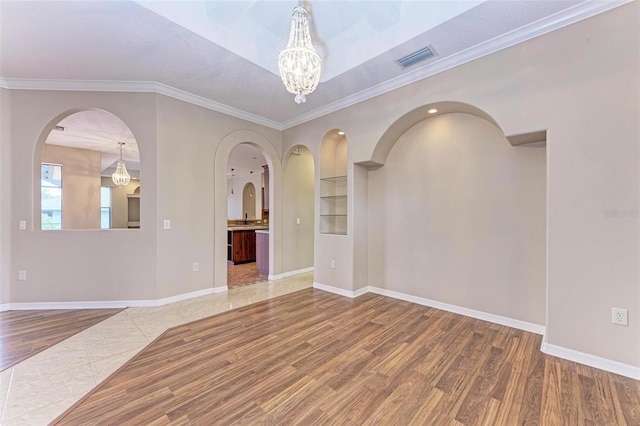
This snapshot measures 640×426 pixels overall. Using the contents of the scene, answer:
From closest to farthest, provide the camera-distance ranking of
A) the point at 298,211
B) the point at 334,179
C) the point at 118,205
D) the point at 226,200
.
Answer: the point at 226,200
the point at 334,179
the point at 298,211
the point at 118,205

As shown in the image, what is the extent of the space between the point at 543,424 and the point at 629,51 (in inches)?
111

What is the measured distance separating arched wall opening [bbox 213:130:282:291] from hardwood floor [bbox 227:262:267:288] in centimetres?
35

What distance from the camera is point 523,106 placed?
2.52 meters

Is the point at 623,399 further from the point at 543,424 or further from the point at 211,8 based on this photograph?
the point at 211,8

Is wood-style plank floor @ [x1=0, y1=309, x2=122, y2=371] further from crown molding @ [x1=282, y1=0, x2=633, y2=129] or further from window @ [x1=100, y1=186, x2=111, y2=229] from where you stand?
window @ [x1=100, y1=186, x2=111, y2=229]

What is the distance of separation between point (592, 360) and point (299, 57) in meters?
3.63

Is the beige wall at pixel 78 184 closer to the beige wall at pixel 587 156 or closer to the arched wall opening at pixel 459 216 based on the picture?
the arched wall opening at pixel 459 216

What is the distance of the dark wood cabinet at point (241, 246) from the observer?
653cm

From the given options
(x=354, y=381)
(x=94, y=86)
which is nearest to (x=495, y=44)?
(x=354, y=381)

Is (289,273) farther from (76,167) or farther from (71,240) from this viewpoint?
(76,167)

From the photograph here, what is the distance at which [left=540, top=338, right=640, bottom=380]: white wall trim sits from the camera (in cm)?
203

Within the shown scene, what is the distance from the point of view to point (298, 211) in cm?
548

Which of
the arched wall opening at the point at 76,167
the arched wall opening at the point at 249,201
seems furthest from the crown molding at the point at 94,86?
the arched wall opening at the point at 249,201

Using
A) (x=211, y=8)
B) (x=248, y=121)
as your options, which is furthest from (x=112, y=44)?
(x=248, y=121)
